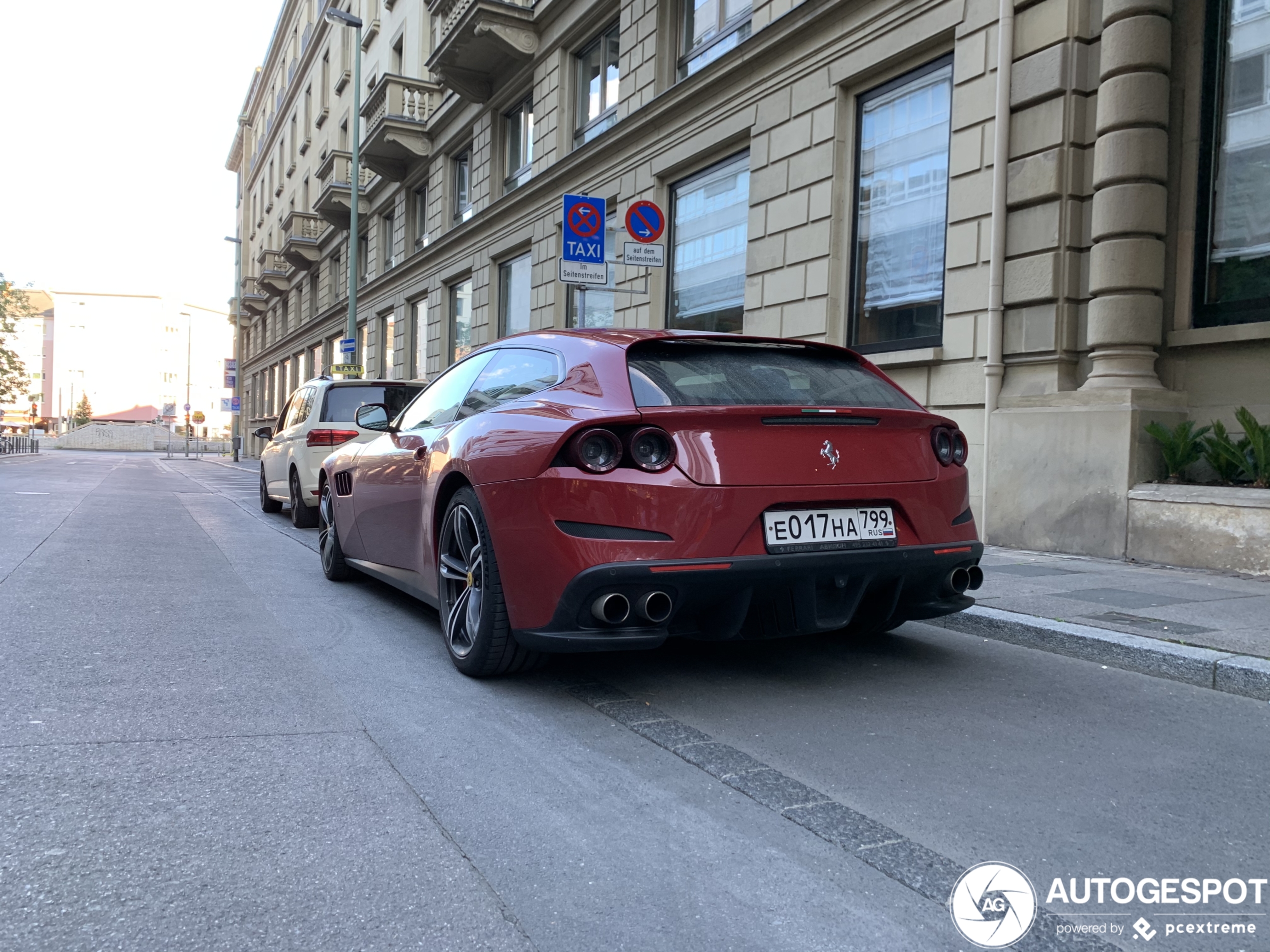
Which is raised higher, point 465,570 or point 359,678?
point 465,570

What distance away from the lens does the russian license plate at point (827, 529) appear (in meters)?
3.50

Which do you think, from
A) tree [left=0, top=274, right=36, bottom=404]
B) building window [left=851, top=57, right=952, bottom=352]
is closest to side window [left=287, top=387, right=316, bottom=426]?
building window [left=851, top=57, right=952, bottom=352]

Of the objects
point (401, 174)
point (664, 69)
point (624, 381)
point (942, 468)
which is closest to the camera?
point (624, 381)

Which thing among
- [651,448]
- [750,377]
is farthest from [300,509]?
[651,448]

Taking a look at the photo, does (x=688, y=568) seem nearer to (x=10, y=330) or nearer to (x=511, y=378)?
(x=511, y=378)

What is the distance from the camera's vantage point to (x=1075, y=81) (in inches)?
308

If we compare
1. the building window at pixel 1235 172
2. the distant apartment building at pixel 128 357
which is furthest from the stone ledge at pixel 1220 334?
the distant apartment building at pixel 128 357

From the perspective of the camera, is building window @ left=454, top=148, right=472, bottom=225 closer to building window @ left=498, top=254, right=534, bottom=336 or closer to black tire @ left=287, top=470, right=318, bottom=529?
building window @ left=498, top=254, right=534, bottom=336

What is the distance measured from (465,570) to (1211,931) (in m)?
2.91

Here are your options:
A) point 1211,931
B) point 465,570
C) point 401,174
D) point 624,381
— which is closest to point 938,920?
point 1211,931

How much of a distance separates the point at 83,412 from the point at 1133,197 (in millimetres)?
114422

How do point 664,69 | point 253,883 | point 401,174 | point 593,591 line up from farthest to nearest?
1. point 401,174
2. point 664,69
3. point 593,591
4. point 253,883

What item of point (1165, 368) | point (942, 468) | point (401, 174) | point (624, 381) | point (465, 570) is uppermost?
point (401, 174)

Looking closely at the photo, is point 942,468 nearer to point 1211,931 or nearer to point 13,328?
point 1211,931
